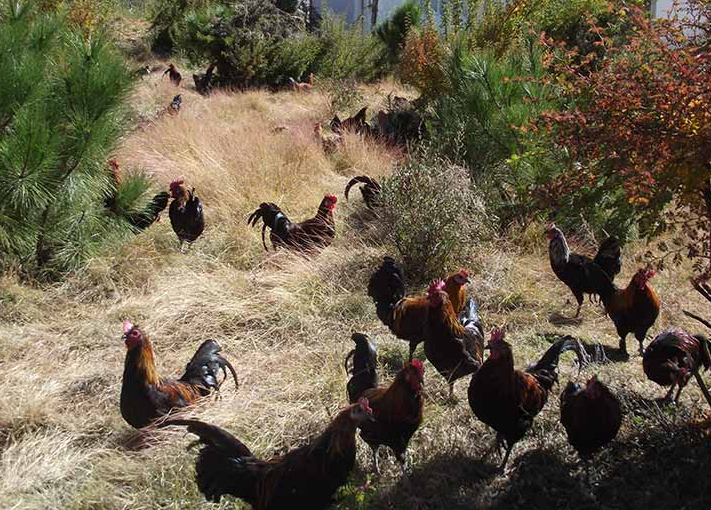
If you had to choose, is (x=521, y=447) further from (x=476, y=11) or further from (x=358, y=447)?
(x=476, y=11)

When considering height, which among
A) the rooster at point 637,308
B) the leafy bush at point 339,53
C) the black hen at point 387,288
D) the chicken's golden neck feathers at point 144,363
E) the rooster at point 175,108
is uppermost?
the rooster at point 637,308

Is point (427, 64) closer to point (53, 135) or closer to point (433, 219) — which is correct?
point (433, 219)

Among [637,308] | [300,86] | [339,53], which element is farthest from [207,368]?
[339,53]

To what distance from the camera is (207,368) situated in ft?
13.1

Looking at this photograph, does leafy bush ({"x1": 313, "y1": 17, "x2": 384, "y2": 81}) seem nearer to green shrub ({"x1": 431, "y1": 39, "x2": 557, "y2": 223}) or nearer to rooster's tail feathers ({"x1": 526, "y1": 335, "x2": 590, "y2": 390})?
green shrub ({"x1": 431, "y1": 39, "x2": 557, "y2": 223})

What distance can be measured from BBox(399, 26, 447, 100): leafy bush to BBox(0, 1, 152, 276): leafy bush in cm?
666

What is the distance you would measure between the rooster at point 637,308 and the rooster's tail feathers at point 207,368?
261 cm

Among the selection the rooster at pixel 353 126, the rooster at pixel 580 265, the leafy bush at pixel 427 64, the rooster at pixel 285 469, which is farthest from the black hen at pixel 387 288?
the leafy bush at pixel 427 64

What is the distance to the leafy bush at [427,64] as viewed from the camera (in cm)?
1158

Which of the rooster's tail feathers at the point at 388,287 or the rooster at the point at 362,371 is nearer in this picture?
the rooster at the point at 362,371

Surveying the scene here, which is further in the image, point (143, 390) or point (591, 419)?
point (143, 390)

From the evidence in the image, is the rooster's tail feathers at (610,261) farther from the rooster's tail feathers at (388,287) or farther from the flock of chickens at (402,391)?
the rooster's tail feathers at (388,287)

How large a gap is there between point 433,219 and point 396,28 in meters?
16.3

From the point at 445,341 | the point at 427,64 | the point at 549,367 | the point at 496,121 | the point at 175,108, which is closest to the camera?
the point at 549,367
